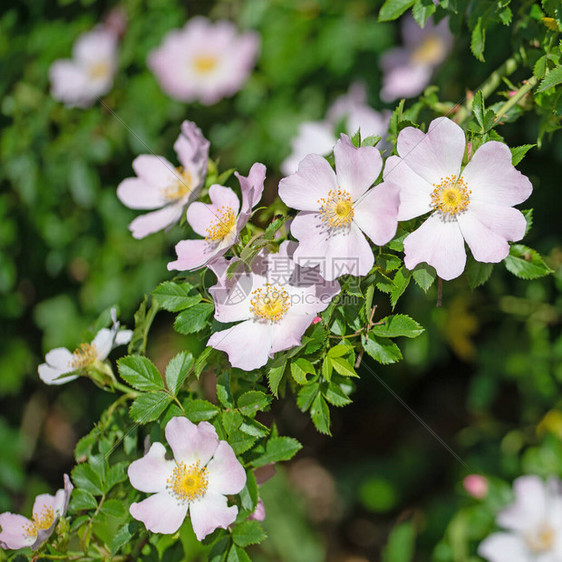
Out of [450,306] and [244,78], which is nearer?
[450,306]

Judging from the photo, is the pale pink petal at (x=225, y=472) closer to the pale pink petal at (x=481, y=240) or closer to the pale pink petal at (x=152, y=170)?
the pale pink petal at (x=481, y=240)

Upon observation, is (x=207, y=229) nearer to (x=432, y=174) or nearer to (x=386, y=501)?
(x=432, y=174)

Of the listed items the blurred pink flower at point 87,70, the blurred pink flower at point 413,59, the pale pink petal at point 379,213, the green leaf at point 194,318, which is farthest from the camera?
the blurred pink flower at point 87,70

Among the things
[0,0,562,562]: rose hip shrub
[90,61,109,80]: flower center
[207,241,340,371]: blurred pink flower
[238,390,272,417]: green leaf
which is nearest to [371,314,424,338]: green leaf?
[0,0,562,562]: rose hip shrub

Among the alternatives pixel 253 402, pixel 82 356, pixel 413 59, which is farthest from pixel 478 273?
pixel 413 59

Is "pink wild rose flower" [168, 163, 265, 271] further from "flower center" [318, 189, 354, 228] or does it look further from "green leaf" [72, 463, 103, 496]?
"green leaf" [72, 463, 103, 496]

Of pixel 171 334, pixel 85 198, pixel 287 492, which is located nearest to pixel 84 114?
pixel 85 198

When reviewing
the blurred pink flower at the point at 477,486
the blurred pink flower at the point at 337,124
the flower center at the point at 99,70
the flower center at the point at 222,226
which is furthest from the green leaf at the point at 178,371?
the flower center at the point at 99,70
